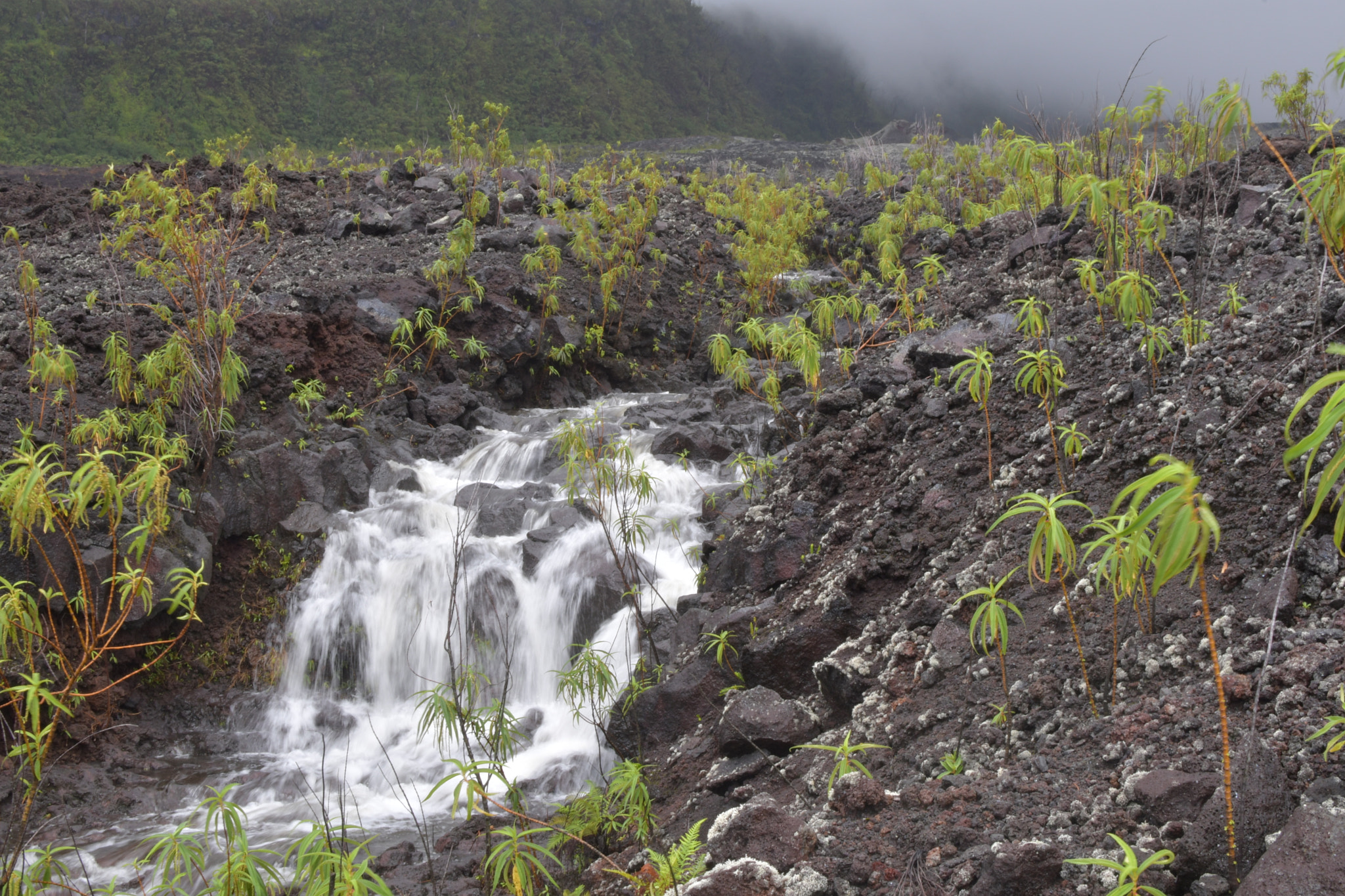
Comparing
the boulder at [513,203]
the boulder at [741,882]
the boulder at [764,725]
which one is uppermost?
the boulder at [513,203]

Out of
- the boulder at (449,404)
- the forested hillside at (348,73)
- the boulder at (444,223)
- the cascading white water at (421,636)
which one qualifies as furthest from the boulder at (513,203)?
the forested hillside at (348,73)

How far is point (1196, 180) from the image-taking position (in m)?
7.02

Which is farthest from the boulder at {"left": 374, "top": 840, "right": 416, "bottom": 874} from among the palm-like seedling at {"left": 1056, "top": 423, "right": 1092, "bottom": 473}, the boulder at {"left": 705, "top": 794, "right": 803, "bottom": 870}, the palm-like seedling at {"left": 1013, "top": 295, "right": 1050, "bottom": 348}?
the palm-like seedling at {"left": 1013, "top": 295, "right": 1050, "bottom": 348}

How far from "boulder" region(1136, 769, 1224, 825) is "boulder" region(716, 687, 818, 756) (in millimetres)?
1712

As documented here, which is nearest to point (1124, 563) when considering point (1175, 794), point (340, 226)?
point (1175, 794)

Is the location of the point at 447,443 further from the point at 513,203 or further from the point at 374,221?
the point at 513,203

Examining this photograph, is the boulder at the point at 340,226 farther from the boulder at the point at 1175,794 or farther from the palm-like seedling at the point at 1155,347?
the boulder at the point at 1175,794

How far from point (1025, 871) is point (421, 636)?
567 centimetres

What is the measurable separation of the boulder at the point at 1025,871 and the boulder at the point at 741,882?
64 centimetres

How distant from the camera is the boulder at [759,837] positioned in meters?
2.72

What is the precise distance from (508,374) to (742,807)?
27.2ft

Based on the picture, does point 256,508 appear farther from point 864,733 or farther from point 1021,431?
point 1021,431

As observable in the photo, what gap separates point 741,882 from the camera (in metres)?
2.52

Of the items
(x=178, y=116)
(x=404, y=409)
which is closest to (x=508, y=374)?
(x=404, y=409)
